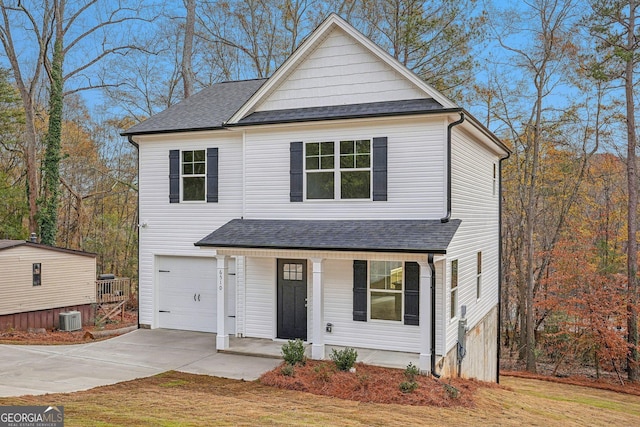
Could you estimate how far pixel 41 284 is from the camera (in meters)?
17.4

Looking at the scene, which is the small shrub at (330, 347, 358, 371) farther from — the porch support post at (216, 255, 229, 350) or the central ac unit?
the central ac unit

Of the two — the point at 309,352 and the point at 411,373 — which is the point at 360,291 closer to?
the point at 309,352

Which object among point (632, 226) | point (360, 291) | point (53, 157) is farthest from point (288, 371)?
point (53, 157)

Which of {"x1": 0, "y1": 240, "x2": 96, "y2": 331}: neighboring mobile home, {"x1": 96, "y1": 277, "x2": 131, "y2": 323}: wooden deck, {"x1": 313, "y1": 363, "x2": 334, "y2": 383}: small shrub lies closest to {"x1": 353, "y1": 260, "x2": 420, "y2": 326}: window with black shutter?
{"x1": 313, "y1": 363, "x2": 334, "y2": 383}: small shrub

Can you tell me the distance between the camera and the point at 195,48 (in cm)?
2680

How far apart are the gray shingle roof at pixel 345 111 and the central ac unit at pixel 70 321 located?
1027cm

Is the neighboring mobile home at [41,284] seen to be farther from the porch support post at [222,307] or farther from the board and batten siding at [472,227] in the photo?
the board and batten siding at [472,227]

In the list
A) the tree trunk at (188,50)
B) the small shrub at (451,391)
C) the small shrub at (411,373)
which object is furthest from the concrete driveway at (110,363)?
the tree trunk at (188,50)

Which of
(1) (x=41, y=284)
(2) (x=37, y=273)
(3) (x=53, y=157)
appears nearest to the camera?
(2) (x=37, y=273)

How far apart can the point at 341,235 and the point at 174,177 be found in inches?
217

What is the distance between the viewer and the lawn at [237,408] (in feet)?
23.4

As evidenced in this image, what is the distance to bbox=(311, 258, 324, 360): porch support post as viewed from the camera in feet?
35.4

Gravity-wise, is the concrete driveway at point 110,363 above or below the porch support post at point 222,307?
below

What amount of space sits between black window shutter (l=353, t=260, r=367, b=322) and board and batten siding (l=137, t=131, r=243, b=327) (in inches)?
146
